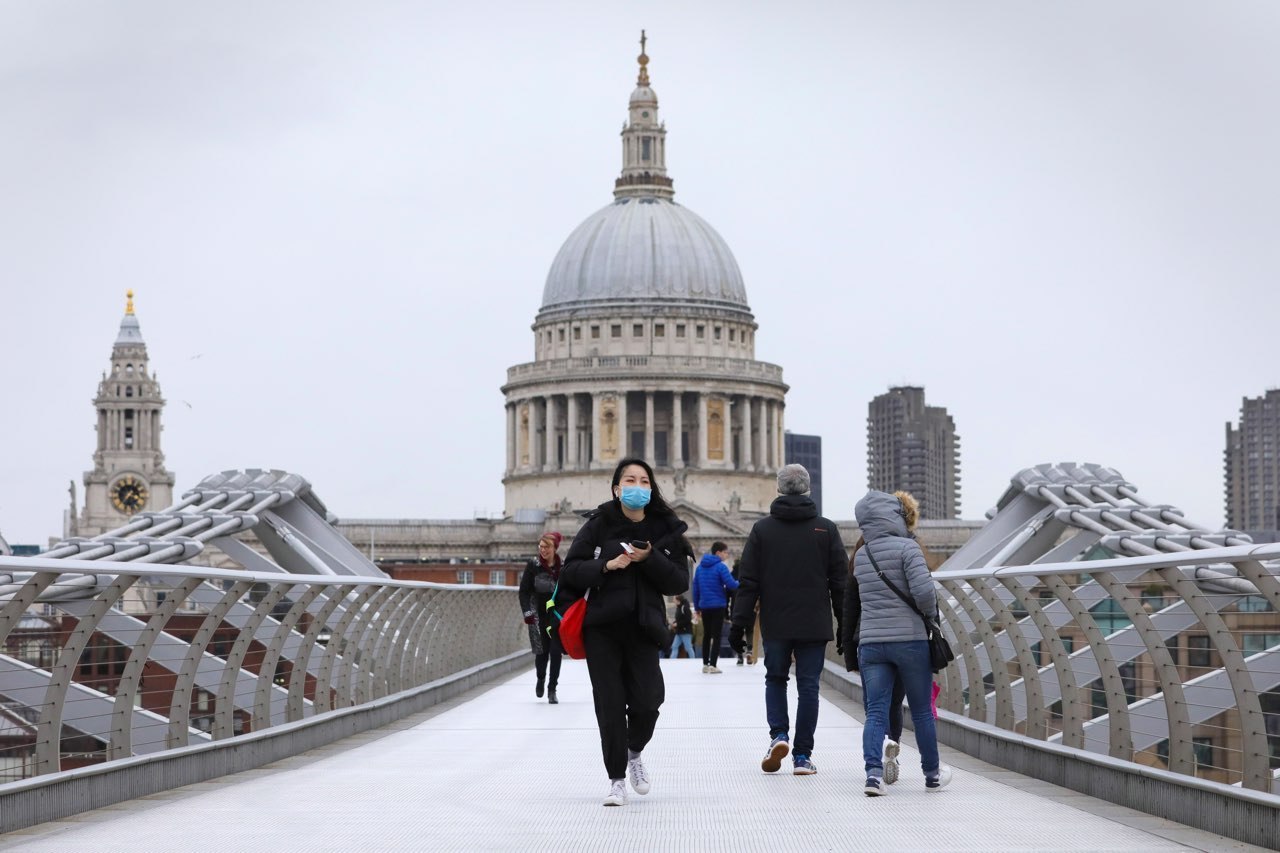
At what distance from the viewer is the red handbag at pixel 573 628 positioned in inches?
556

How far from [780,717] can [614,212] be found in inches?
5878

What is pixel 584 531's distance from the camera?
47.0 ft

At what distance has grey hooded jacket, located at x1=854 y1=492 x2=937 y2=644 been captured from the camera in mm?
14797

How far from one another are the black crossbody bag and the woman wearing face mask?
4.38ft

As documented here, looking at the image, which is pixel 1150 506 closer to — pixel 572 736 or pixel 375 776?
pixel 572 736

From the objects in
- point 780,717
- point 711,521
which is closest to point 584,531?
point 780,717

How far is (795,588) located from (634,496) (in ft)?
7.03

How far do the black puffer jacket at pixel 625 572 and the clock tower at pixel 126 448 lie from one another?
566 ft

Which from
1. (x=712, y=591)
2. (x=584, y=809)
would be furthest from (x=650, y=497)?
(x=712, y=591)

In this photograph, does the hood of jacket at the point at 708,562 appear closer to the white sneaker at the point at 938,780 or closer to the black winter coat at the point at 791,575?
the black winter coat at the point at 791,575

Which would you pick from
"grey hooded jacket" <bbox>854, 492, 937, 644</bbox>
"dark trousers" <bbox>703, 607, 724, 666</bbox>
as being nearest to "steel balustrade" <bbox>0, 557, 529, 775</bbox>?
"dark trousers" <bbox>703, 607, 724, 666</bbox>

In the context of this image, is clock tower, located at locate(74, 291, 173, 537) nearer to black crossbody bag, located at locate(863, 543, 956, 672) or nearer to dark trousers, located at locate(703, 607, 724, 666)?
dark trousers, located at locate(703, 607, 724, 666)

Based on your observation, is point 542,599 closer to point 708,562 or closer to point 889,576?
point 708,562

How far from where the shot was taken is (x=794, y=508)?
15648mm
